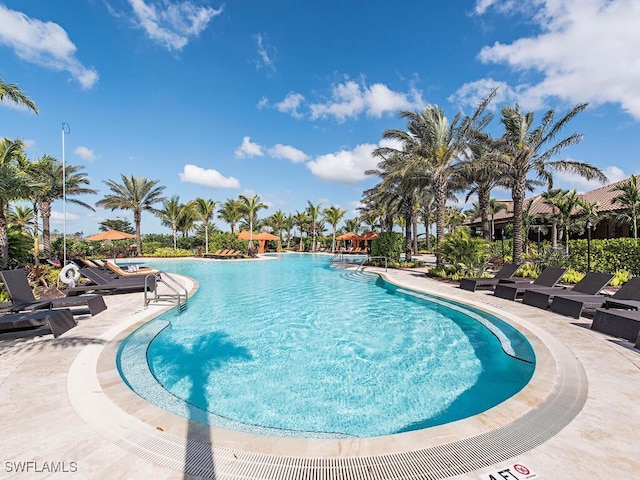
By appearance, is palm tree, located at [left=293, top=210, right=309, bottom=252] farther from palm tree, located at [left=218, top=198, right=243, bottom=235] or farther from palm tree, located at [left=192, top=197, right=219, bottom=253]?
palm tree, located at [left=192, top=197, right=219, bottom=253]

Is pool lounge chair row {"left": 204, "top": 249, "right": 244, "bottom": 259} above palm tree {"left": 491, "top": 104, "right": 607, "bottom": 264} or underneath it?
underneath

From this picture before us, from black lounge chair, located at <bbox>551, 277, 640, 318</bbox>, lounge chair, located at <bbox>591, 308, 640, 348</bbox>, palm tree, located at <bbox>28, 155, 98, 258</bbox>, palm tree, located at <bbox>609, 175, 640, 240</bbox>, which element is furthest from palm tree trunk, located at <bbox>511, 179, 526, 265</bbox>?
palm tree, located at <bbox>28, 155, 98, 258</bbox>

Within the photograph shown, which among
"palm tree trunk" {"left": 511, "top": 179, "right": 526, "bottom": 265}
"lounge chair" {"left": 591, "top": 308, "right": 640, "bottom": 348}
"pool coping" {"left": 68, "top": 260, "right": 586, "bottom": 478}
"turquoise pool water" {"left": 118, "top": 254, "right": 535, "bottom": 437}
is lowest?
"turquoise pool water" {"left": 118, "top": 254, "right": 535, "bottom": 437}

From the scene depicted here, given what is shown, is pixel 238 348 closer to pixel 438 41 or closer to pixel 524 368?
pixel 524 368

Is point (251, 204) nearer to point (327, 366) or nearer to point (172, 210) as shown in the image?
point (172, 210)

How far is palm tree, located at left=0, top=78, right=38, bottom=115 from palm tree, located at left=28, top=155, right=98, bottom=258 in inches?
438

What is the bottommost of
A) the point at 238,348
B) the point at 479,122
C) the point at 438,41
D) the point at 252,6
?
→ the point at 238,348

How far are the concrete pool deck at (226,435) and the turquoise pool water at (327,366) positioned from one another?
2.10ft

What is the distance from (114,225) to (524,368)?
64029mm

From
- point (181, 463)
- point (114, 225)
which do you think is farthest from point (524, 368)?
point (114, 225)

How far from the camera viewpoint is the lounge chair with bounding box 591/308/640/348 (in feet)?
17.2

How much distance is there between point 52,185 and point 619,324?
98.4 ft

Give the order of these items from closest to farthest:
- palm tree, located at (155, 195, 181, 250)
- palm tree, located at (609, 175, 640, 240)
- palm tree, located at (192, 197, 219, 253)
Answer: palm tree, located at (609, 175, 640, 240) → palm tree, located at (155, 195, 181, 250) → palm tree, located at (192, 197, 219, 253)

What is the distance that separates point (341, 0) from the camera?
44.2ft
